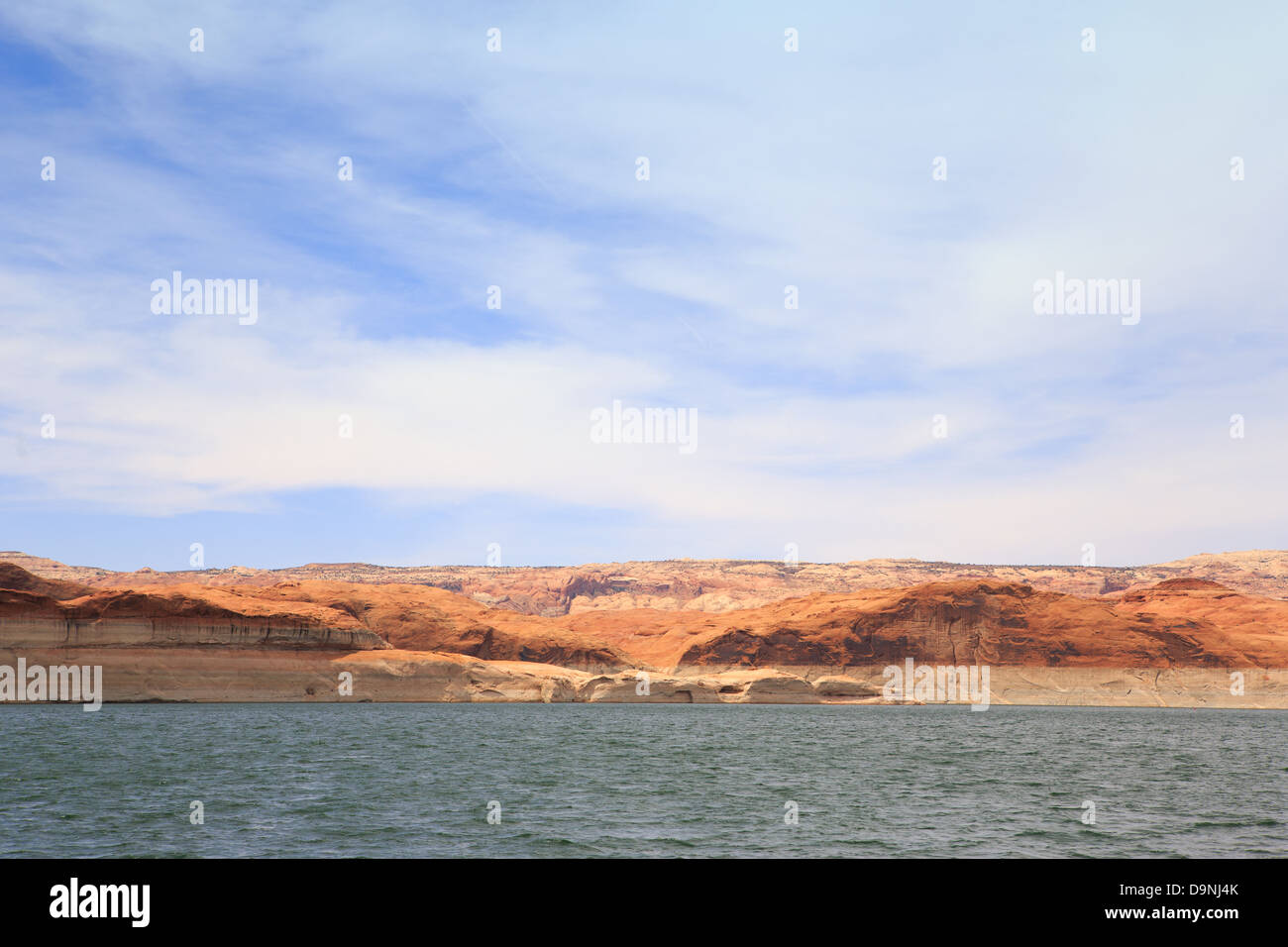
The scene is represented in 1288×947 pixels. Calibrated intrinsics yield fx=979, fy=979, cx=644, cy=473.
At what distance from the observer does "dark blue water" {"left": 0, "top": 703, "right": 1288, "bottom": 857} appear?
83.5ft

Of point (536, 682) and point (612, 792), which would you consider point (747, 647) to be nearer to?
point (536, 682)

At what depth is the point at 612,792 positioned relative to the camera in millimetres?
35750

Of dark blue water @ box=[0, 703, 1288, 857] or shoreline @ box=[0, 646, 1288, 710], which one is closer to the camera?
dark blue water @ box=[0, 703, 1288, 857]

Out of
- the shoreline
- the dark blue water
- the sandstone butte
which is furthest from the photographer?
the sandstone butte

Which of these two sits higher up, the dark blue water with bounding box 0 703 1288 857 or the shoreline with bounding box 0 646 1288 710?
the dark blue water with bounding box 0 703 1288 857

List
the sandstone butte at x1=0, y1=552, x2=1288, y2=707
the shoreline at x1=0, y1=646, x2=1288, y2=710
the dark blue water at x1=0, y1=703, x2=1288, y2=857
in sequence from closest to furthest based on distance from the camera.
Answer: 1. the dark blue water at x1=0, y1=703, x2=1288, y2=857
2. the shoreline at x1=0, y1=646, x2=1288, y2=710
3. the sandstone butte at x1=0, y1=552, x2=1288, y2=707

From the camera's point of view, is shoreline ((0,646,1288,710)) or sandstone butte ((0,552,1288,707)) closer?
shoreline ((0,646,1288,710))

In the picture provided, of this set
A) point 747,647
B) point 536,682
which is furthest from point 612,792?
point 747,647

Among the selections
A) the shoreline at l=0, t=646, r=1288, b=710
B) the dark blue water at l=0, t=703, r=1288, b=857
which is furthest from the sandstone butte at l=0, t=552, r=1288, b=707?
the dark blue water at l=0, t=703, r=1288, b=857

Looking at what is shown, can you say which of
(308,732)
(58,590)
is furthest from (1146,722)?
(58,590)

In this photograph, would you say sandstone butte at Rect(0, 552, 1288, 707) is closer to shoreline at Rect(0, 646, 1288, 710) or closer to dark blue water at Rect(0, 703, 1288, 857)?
shoreline at Rect(0, 646, 1288, 710)

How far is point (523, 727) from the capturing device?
7762cm
